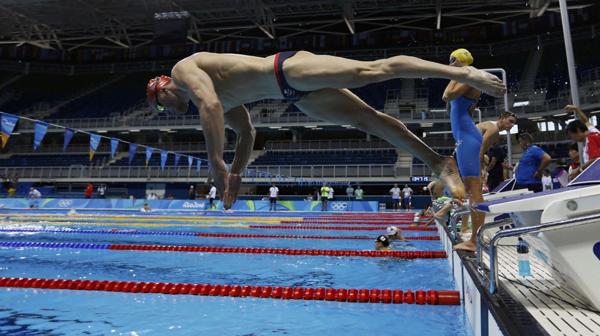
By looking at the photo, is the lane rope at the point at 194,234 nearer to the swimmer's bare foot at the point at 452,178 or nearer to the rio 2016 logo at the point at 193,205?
the swimmer's bare foot at the point at 452,178

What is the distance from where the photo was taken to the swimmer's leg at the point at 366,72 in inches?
104

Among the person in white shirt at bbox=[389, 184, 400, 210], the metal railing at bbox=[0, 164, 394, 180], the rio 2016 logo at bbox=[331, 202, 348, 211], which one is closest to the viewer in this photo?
the rio 2016 logo at bbox=[331, 202, 348, 211]

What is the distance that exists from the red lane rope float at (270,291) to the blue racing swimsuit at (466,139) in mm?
1086

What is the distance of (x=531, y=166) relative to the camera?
5008 mm

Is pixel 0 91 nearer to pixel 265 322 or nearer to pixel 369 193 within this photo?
pixel 369 193

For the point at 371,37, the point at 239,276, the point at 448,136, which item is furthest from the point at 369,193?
the point at 239,276

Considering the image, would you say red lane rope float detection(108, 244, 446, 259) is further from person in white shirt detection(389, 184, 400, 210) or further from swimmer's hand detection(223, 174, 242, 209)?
person in white shirt detection(389, 184, 400, 210)

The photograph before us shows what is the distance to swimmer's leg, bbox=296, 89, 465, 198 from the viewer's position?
315 centimetres

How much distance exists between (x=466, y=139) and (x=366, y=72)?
1.45 m


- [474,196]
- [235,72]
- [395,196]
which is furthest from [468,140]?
[395,196]

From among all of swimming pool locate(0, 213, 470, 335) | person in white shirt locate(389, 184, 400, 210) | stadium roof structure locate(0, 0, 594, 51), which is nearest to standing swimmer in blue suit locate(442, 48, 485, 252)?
swimming pool locate(0, 213, 470, 335)

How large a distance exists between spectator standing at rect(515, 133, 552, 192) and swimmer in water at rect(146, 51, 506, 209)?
2.29 metres

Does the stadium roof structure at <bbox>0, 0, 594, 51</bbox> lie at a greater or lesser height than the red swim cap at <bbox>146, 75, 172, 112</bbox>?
greater

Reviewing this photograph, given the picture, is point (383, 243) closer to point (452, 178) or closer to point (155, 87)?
point (452, 178)
